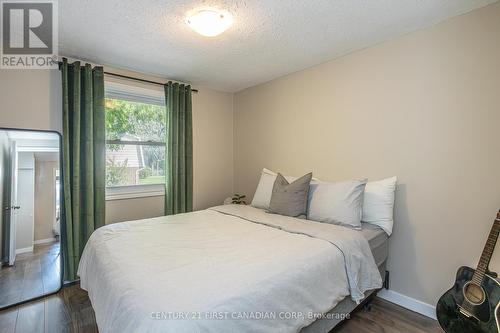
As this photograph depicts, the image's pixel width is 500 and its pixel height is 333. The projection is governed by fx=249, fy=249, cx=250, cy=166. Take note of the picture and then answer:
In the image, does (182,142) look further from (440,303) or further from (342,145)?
(440,303)

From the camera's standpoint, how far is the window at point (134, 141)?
2.93 metres

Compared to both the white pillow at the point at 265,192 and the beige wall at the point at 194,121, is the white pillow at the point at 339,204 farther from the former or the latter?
the beige wall at the point at 194,121

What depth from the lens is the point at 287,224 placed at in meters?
2.13

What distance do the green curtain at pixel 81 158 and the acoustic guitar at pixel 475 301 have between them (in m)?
3.09

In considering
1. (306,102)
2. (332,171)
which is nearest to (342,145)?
(332,171)

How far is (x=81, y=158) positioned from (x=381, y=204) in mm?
2922

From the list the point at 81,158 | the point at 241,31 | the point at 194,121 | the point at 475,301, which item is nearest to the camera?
the point at 475,301

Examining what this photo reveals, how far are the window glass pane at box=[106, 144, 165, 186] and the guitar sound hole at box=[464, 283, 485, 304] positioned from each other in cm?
314

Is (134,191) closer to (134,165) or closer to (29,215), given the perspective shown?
(134,165)

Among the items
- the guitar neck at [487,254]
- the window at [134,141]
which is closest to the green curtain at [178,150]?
the window at [134,141]

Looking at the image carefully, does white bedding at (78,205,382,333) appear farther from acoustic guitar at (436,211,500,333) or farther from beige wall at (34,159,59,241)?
beige wall at (34,159,59,241)

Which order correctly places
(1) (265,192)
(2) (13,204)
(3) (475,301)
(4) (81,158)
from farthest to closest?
1. (1) (265,192)
2. (4) (81,158)
3. (2) (13,204)
4. (3) (475,301)

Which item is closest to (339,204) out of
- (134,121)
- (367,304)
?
(367,304)

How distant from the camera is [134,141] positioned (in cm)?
310
